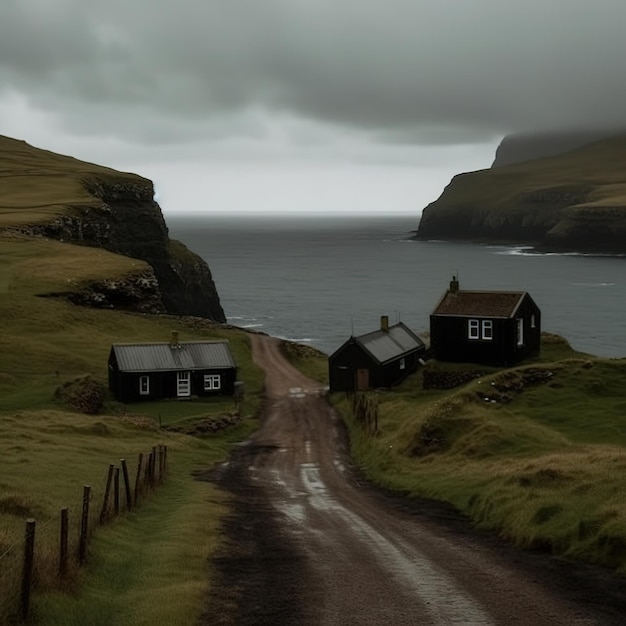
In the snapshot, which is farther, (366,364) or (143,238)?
(143,238)

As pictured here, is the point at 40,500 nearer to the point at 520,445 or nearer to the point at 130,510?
the point at 130,510

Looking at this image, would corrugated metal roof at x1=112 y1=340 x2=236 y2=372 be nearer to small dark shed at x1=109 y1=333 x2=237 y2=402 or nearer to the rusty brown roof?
small dark shed at x1=109 y1=333 x2=237 y2=402

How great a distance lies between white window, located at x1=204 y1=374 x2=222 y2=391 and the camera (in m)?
70.9

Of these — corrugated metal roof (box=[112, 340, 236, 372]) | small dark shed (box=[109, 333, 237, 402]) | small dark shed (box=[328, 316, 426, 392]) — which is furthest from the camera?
small dark shed (box=[328, 316, 426, 392])

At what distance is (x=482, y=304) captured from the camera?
69562 mm

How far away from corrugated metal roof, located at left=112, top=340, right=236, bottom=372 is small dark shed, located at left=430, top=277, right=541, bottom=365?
59.7 ft

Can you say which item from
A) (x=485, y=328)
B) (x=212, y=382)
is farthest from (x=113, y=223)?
(x=485, y=328)

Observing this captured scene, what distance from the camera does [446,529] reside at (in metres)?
26.1

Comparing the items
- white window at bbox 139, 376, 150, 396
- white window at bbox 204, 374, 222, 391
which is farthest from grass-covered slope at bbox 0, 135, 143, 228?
white window at bbox 204, 374, 222, 391

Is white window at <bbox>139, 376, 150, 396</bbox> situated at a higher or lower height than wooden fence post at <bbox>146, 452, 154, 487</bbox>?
lower

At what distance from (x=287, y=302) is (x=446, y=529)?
14551 centimetres

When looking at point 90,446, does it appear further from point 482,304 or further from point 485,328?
point 482,304

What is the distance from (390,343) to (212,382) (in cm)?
1713

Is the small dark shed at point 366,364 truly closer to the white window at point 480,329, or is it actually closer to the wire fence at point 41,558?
the white window at point 480,329
